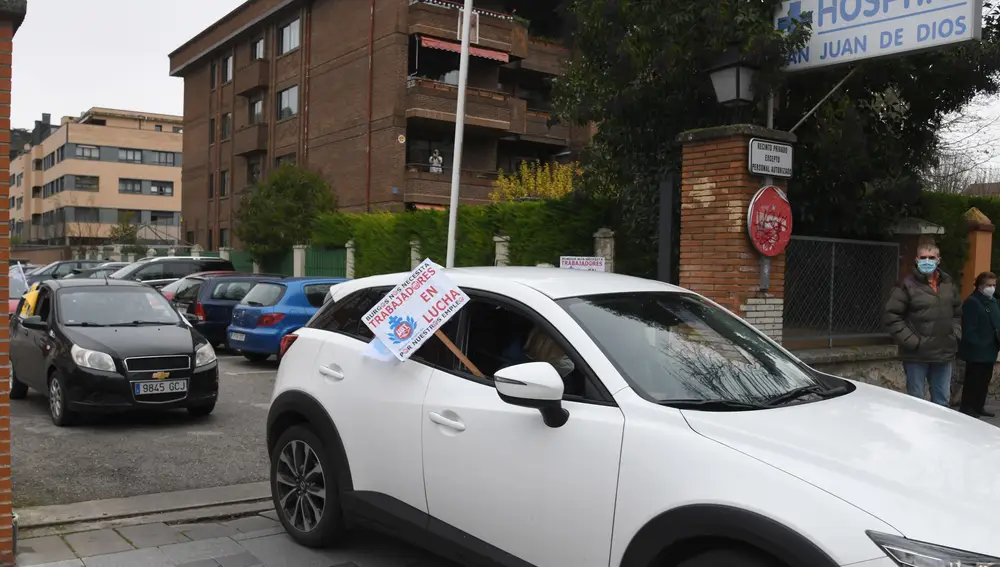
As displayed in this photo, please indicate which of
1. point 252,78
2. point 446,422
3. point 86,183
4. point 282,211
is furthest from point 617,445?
point 86,183

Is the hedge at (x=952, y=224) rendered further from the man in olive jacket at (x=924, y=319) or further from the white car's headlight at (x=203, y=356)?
the white car's headlight at (x=203, y=356)

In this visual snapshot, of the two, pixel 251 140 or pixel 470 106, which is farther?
pixel 251 140

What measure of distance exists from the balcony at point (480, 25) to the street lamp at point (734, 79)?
73.4 feet

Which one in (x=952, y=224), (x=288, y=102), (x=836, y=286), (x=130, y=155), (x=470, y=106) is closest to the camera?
(x=836, y=286)

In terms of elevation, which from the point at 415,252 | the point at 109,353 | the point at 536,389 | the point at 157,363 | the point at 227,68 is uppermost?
the point at 227,68

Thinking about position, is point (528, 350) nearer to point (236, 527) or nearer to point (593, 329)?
point (593, 329)

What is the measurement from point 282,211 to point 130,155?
59.1m

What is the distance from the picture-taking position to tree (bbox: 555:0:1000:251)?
30.0 ft

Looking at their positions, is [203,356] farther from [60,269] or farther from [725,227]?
[60,269]

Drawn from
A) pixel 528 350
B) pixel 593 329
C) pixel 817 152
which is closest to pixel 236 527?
pixel 528 350

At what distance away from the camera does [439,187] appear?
30469 mm

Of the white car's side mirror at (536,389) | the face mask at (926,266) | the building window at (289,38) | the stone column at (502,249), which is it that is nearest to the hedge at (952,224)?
the face mask at (926,266)

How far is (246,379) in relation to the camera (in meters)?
12.4

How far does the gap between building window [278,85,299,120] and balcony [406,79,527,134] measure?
325 inches
